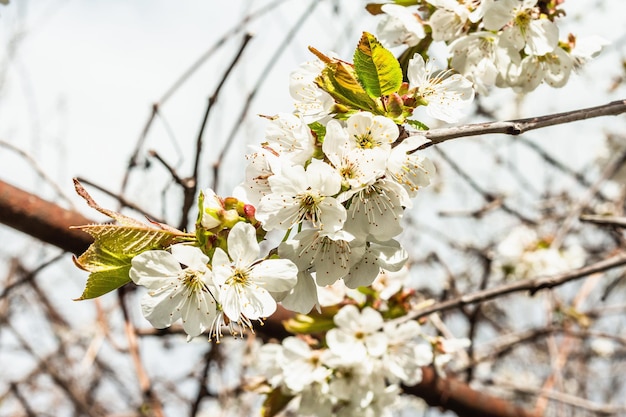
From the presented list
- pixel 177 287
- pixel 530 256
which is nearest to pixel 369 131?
pixel 177 287

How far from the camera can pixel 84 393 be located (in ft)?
13.7

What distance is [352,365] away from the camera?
142 centimetres

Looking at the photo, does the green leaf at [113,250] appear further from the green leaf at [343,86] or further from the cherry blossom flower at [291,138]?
the green leaf at [343,86]

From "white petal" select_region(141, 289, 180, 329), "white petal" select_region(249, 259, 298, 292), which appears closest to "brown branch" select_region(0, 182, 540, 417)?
"white petal" select_region(141, 289, 180, 329)

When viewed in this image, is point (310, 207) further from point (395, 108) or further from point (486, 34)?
point (486, 34)

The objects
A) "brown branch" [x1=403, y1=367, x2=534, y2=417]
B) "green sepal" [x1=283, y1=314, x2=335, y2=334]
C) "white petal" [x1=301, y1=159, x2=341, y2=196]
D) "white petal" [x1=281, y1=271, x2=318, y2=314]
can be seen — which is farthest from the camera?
"brown branch" [x1=403, y1=367, x2=534, y2=417]

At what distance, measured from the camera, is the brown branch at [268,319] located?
139cm

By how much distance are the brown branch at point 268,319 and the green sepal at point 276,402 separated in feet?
0.64

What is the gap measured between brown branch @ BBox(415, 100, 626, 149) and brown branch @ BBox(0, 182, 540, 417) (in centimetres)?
67

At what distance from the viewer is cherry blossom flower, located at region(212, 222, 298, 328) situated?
81 centimetres

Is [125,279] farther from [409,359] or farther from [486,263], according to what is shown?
[486,263]

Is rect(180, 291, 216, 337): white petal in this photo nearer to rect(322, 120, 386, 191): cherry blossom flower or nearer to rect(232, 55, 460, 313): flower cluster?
rect(232, 55, 460, 313): flower cluster

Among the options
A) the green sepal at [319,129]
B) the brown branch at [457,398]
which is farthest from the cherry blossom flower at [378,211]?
the brown branch at [457,398]

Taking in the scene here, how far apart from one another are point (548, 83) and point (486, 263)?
1132mm
